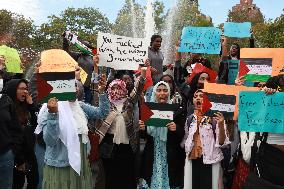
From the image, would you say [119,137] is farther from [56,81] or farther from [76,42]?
[76,42]

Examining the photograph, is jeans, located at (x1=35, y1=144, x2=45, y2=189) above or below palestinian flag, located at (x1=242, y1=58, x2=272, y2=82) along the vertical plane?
below

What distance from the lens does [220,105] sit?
5.21 m

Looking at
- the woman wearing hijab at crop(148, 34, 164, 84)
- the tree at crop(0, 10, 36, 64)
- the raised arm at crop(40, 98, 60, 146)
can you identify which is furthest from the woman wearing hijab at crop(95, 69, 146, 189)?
the tree at crop(0, 10, 36, 64)

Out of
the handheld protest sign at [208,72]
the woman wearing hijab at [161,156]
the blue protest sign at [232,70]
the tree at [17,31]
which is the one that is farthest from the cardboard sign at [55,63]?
the tree at [17,31]

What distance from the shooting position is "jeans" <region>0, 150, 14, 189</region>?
5184 millimetres

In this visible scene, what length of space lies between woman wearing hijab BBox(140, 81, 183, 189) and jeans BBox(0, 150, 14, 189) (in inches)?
62.6

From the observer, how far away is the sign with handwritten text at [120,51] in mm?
6371

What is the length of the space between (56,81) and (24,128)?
134cm

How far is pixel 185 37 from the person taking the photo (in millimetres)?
7965

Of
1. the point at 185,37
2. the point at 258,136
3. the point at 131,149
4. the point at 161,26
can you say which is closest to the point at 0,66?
the point at 131,149

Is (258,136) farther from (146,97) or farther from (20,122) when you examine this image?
(20,122)

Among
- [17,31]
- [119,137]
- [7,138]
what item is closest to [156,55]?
[119,137]

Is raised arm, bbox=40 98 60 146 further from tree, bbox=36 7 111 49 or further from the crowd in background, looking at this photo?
tree, bbox=36 7 111 49

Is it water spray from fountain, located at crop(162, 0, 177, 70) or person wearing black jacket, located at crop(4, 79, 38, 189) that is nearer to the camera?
person wearing black jacket, located at crop(4, 79, 38, 189)
